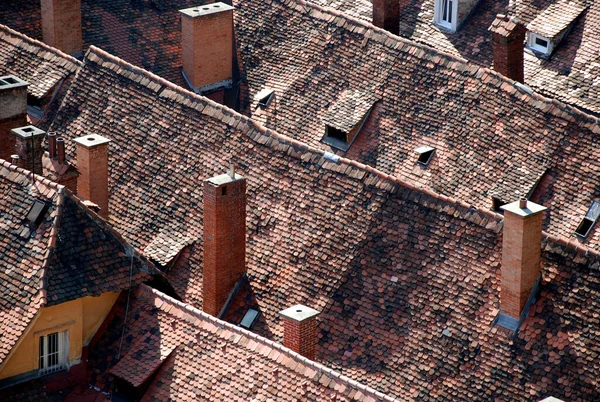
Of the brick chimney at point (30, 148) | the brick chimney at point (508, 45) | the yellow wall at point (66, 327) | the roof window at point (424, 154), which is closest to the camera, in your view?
the yellow wall at point (66, 327)

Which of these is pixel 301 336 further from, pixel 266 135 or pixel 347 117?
pixel 347 117

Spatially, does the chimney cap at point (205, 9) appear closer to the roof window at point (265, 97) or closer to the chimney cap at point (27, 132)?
the roof window at point (265, 97)

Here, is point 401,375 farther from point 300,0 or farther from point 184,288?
point 300,0

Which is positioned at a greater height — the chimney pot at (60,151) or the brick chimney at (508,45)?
the brick chimney at (508,45)

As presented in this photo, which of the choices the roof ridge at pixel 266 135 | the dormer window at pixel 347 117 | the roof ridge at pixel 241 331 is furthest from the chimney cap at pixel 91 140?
the dormer window at pixel 347 117

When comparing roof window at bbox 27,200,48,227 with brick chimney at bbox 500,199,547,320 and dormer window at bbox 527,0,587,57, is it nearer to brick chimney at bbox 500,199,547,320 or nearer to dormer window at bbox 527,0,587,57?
brick chimney at bbox 500,199,547,320
